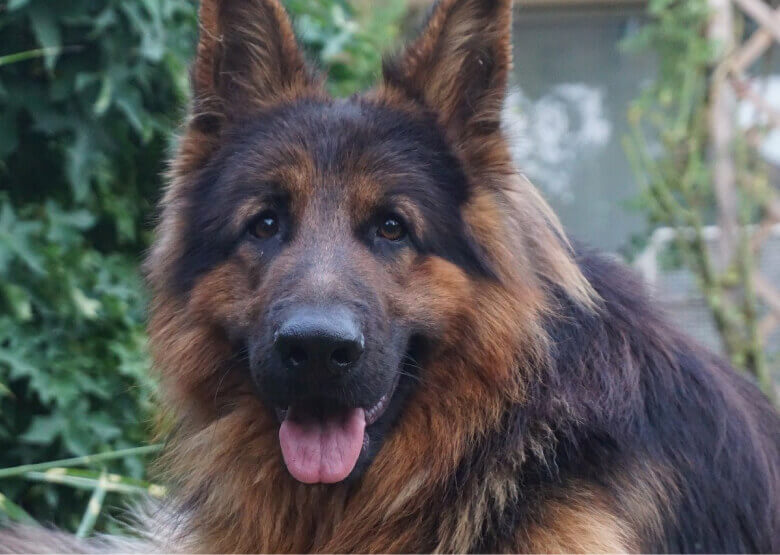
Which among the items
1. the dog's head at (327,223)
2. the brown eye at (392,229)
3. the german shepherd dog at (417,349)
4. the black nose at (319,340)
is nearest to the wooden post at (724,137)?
the german shepherd dog at (417,349)

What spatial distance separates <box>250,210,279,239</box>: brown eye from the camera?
137 inches

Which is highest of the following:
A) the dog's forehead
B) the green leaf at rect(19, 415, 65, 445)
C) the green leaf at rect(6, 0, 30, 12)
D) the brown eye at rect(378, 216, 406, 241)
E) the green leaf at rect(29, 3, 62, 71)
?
the green leaf at rect(6, 0, 30, 12)

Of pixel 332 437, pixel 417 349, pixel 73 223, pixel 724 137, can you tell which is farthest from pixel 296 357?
pixel 724 137

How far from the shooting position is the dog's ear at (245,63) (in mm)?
3715

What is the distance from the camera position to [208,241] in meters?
3.58

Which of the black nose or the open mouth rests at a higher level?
the black nose

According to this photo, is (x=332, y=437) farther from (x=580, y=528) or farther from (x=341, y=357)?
(x=580, y=528)

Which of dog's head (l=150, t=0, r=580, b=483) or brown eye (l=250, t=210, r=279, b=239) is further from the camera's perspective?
brown eye (l=250, t=210, r=279, b=239)

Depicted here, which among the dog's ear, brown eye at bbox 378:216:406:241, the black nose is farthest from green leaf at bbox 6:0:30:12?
the black nose

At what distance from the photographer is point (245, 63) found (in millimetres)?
3812

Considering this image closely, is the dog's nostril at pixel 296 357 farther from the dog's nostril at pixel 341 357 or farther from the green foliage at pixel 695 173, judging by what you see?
the green foliage at pixel 695 173

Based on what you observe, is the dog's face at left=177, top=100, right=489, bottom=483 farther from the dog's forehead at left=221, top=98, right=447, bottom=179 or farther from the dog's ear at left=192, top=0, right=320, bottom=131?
the dog's ear at left=192, top=0, right=320, bottom=131

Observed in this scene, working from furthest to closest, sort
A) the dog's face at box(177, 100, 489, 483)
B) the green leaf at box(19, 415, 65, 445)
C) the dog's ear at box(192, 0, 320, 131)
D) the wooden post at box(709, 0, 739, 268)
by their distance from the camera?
the wooden post at box(709, 0, 739, 268), the green leaf at box(19, 415, 65, 445), the dog's ear at box(192, 0, 320, 131), the dog's face at box(177, 100, 489, 483)

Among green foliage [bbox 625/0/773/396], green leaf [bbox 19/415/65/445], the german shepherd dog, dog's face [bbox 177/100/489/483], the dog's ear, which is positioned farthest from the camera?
green foliage [bbox 625/0/773/396]
